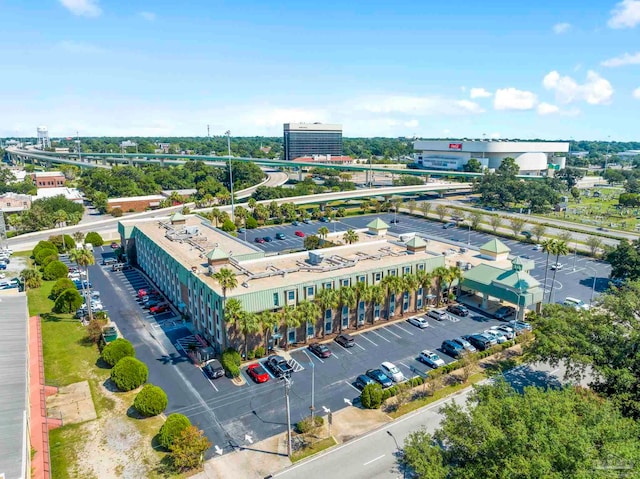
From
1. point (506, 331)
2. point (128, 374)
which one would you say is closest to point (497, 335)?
point (506, 331)

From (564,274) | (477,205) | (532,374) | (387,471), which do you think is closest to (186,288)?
(387,471)

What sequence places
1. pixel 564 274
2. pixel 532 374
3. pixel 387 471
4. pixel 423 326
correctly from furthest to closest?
pixel 564 274
pixel 423 326
pixel 532 374
pixel 387 471

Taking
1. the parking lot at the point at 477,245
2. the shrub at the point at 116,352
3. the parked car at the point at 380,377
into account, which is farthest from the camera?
the parking lot at the point at 477,245

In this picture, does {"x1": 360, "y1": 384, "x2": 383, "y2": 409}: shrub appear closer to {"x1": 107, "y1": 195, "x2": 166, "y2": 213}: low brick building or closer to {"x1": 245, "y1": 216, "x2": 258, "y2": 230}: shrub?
{"x1": 245, "y1": 216, "x2": 258, "y2": 230}: shrub

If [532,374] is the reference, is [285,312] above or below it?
above

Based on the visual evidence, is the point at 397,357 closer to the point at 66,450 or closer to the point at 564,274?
the point at 66,450

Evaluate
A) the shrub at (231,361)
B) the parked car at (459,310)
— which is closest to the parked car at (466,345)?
the parked car at (459,310)

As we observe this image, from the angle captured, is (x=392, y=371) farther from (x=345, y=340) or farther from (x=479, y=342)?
(x=479, y=342)

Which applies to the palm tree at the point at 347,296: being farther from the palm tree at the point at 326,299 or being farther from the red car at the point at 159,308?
the red car at the point at 159,308
